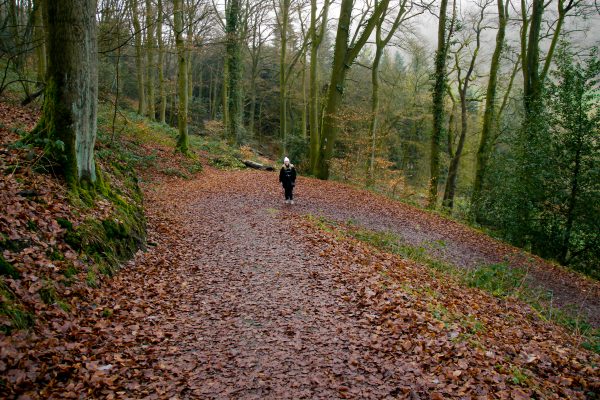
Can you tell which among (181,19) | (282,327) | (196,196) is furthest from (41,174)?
(181,19)

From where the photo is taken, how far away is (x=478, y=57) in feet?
69.5

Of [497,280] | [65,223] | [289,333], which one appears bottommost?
[497,280]

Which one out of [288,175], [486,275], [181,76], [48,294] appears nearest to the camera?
[48,294]

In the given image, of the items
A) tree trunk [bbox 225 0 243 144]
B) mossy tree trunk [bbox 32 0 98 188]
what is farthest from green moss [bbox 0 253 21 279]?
tree trunk [bbox 225 0 243 144]

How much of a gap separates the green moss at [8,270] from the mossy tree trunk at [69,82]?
2.62 meters

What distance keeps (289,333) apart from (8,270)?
351cm

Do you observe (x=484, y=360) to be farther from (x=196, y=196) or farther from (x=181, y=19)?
(x=181, y=19)

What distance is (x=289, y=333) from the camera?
16.3 ft

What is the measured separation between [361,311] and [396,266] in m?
2.84

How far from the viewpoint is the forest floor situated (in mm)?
3859

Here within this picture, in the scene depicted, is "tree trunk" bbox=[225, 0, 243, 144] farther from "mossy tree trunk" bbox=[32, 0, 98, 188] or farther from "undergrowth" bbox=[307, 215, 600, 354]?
"mossy tree trunk" bbox=[32, 0, 98, 188]

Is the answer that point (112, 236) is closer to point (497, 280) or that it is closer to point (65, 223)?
point (65, 223)

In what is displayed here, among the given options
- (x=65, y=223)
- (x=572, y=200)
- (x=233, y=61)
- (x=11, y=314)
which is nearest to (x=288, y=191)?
(x=65, y=223)

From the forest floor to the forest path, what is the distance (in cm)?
2
